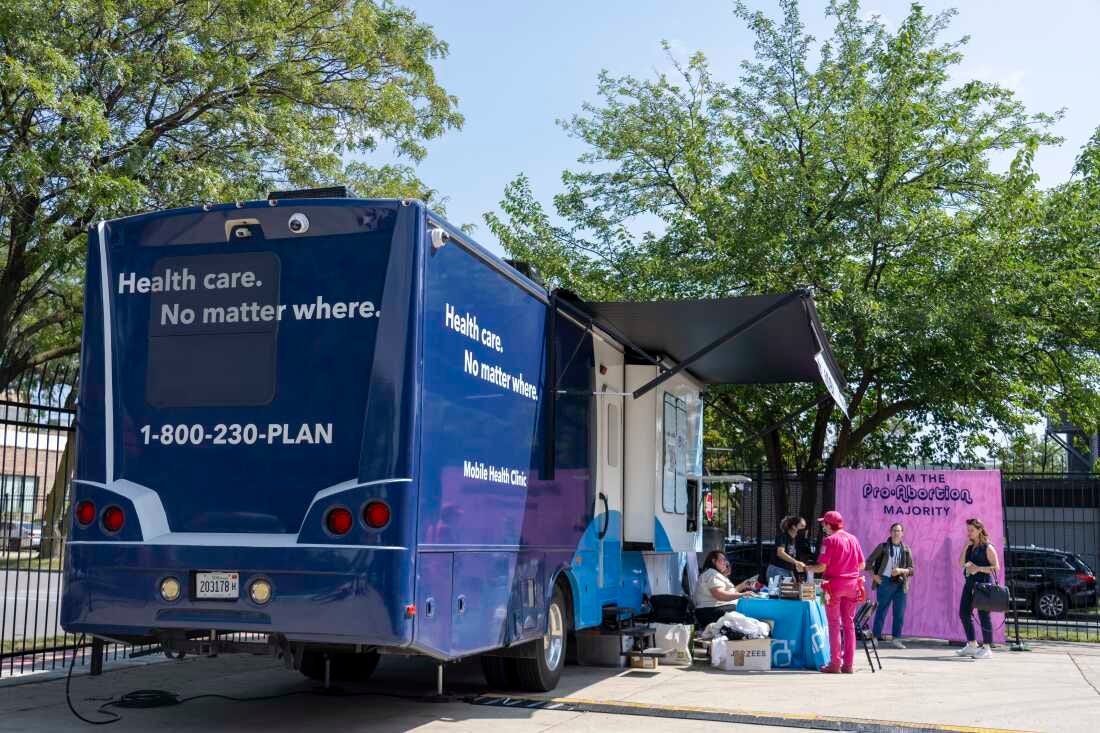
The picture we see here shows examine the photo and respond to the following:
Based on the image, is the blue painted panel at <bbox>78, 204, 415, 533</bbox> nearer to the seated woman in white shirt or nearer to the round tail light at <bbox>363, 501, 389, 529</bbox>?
the round tail light at <bbox>363, 501, 389, 529</bbox>

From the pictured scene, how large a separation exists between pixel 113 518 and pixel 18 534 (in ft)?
15.0

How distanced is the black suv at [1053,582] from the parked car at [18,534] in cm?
1674

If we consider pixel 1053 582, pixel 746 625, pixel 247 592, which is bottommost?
pixel 1053 582

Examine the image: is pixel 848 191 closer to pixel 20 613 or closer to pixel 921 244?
pixel 921 244

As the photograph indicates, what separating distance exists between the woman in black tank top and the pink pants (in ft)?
9.71

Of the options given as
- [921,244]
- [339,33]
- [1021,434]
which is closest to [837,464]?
[1021,434]

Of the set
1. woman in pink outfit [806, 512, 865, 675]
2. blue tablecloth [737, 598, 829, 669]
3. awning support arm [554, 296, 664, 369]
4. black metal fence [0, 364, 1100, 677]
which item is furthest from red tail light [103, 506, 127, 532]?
woman in pink outfit [806, 512, 865, 675]

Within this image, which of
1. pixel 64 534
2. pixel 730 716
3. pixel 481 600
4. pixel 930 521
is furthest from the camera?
pixel 930 521

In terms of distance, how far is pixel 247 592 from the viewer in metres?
6.47

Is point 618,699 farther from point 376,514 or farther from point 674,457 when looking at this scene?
point 376,514

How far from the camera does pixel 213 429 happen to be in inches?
267

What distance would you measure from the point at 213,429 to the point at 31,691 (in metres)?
3.72

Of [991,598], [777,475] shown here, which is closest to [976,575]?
[991,598]

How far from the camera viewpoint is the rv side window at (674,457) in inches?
449
